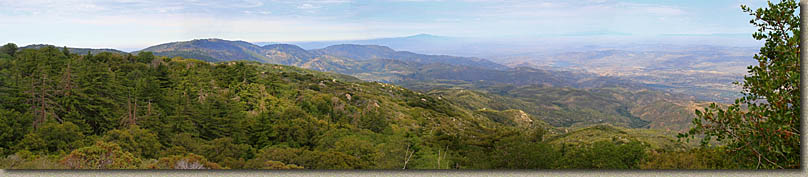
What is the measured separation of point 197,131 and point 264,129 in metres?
1.25

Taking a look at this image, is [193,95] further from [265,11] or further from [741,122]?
[741,122]

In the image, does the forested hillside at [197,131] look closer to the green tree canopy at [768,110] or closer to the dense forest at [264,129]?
the dense forest at [264,129]

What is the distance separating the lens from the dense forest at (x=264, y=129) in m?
4.86

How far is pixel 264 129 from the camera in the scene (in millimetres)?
8031

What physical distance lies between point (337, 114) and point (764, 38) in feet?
26.5

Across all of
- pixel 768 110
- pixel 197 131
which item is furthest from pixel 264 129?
pixel 768 110

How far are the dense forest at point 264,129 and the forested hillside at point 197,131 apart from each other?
23 mm

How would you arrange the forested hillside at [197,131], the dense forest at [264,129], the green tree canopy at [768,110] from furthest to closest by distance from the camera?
1. the forested hillside at [197,131]
2. the dense forest at [264,129]
3. the green tree canopy at [768,110]

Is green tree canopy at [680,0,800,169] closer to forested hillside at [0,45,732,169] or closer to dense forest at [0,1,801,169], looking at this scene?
dense forest at [0,1,801,169]

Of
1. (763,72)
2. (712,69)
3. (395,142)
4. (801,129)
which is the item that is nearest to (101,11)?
(395,142)

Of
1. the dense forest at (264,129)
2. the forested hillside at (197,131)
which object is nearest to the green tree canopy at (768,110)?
the dense forest at (264,129)

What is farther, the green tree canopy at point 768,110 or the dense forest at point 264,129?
the dense forest at point 264,129

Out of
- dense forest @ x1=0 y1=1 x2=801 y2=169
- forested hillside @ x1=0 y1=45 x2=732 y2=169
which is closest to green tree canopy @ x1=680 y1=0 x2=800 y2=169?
dense forest @ x1=0 y1=1 x2=801 y2=169

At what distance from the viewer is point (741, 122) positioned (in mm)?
4684
